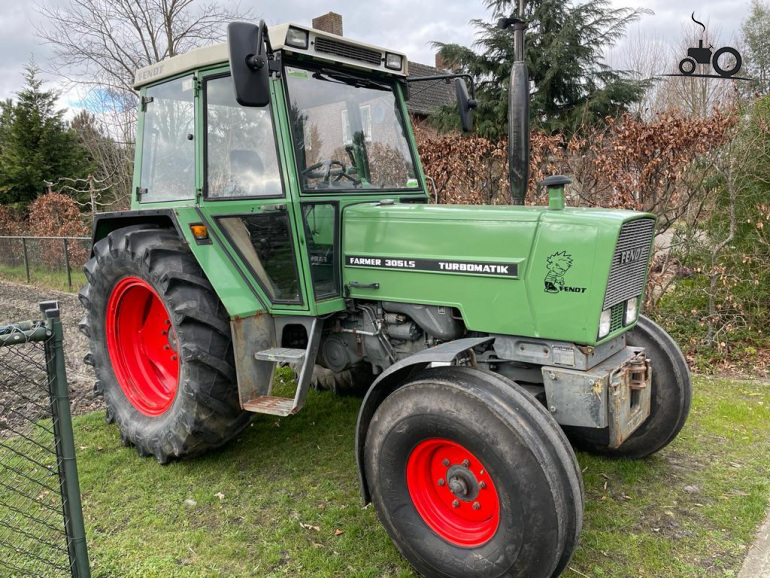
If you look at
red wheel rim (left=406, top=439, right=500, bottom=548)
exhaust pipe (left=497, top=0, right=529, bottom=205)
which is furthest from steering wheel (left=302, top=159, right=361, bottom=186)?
red wheel rim (left=406, top=439, right=500, bottom=548)

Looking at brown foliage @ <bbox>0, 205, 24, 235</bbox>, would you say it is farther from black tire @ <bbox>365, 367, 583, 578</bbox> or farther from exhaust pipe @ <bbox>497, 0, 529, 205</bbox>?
black tire @ <bbox>365, 367, 583, 578</bbox>

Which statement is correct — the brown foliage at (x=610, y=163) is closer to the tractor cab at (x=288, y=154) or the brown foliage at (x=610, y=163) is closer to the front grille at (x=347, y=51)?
the tractor cab at (x=288, y=154)

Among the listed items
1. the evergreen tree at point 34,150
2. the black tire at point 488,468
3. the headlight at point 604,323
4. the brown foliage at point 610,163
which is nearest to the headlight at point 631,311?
the headlight at point 604,323

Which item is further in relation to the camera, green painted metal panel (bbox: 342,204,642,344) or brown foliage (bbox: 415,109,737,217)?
brown foliage (bbox: 415,109,737,217)

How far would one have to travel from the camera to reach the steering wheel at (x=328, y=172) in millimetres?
3479

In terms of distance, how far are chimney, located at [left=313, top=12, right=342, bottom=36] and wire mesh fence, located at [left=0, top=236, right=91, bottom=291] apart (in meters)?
6.31

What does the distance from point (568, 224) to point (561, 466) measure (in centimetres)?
113

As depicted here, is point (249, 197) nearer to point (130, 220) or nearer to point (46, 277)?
point (130, 220)

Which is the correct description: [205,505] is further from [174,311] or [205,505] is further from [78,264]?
[78,264]

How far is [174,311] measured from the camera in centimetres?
354

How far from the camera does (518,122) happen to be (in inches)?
140

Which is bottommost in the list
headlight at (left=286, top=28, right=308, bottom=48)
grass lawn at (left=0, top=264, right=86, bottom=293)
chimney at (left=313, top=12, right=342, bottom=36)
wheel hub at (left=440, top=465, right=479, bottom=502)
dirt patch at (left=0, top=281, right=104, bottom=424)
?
dirt patch at (left=0, top=281, right=104, bottom=424)

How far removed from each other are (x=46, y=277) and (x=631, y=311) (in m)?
12.3

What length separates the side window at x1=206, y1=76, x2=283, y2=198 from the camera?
347cm
